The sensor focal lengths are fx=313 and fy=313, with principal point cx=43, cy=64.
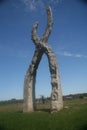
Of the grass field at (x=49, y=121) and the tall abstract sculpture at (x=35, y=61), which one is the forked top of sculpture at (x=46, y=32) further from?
the grass field at (x=49, y=121)

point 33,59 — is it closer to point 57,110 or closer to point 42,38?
point 42,38

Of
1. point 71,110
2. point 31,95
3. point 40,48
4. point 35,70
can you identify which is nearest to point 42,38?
point 40,48

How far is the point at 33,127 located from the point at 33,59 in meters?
7.27

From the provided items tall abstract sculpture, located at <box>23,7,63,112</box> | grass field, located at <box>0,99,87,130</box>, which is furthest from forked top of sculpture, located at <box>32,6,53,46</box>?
grass field, located at <box>0,99,87,130</box>

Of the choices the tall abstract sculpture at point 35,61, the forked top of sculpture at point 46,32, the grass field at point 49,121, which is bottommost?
the grass field at point 49,121

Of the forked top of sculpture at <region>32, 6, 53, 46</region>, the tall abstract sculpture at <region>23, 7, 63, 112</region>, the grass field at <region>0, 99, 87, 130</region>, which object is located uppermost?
the forked top of sculpture at <region>32, 6, 53, 46</region>

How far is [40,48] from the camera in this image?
23531 millimetres

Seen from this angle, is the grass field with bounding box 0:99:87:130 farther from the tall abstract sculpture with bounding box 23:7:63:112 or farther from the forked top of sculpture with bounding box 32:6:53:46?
the forked top of sculpture with bounding box 32:6:53:46

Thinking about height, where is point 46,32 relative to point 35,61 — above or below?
above

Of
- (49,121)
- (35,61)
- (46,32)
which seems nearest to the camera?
(49,121)

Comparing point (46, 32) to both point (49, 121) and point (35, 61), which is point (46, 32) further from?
point (49, 121)

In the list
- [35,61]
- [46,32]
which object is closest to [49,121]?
[35,61]

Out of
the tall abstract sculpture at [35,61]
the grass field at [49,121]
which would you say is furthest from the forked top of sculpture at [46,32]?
the grass field at [49,121]

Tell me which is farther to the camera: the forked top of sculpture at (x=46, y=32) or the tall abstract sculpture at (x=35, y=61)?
the forked top of sculpture at (x=46, y=32)
